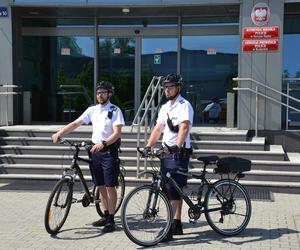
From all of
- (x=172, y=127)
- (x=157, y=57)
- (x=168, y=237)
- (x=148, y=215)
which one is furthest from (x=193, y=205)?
(x=157, y=57)

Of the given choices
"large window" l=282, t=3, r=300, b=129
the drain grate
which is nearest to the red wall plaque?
"large window" l=282, t=3, r=300, b=129

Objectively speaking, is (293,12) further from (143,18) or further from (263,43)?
(143,18)

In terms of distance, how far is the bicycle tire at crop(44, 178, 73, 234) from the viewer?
6.19 m

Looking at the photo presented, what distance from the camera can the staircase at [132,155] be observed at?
9.35 metres

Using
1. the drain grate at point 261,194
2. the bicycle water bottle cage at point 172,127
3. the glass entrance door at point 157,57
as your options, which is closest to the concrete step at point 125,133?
the drain grate at point 261,194

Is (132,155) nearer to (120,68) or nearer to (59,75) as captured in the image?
(120,68)

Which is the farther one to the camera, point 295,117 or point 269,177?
point 295,117

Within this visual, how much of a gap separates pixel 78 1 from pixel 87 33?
1551mm

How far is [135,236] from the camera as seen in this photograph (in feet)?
19.3

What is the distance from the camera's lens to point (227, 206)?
20.8 ft

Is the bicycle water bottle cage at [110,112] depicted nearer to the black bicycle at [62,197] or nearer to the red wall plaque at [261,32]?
the black bicycle at [62,197]

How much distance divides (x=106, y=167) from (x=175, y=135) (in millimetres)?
957

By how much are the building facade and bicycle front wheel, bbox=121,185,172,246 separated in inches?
262

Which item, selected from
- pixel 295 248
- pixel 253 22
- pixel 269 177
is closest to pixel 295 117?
pixel 253 22
